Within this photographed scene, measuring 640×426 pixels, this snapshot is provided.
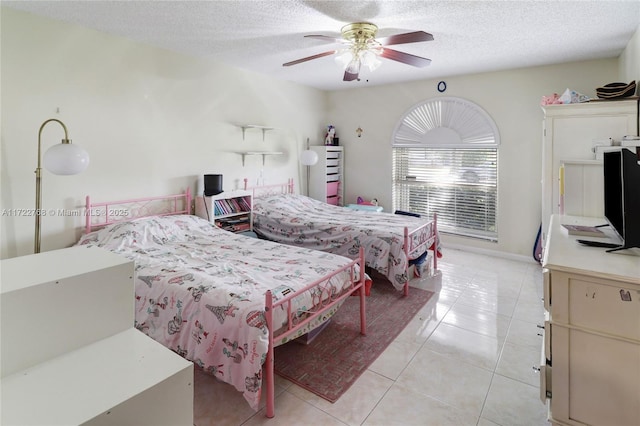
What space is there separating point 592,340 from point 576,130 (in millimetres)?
2690

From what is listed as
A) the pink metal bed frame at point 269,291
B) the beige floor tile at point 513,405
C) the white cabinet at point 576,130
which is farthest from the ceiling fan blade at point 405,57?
the beige floor tile at point 513,405

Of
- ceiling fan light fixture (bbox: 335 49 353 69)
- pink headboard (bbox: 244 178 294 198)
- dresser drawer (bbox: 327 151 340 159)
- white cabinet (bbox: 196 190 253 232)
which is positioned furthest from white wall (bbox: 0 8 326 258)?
ceiling fan light fixture (bbox: 335 49 353 69)

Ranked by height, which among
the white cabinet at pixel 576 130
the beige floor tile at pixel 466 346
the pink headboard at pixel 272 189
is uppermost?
the white cabinet at pixel 576 130

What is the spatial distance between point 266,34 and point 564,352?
336 cm

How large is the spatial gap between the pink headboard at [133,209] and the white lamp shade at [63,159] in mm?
1106

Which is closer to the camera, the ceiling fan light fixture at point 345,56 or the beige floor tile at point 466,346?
the beige floor tile at point 466,346

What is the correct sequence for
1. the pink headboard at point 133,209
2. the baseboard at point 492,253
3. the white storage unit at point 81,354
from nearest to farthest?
the white storage unit at point 81,354, the pink headboard at point 133,209, the baseboard at point 492,253

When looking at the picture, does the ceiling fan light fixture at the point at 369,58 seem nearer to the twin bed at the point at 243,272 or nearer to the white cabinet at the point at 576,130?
the twin bed at the point at 243,272

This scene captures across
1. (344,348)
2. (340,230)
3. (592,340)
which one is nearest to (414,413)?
(344,348)

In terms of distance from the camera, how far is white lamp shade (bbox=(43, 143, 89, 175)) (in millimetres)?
2322

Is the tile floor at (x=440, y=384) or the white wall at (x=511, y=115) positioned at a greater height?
the white wall at (x=511, y=115)

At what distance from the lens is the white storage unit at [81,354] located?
87cm

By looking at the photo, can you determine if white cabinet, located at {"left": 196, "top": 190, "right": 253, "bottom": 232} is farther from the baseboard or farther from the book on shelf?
the book on shelf

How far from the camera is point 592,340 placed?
155cm
